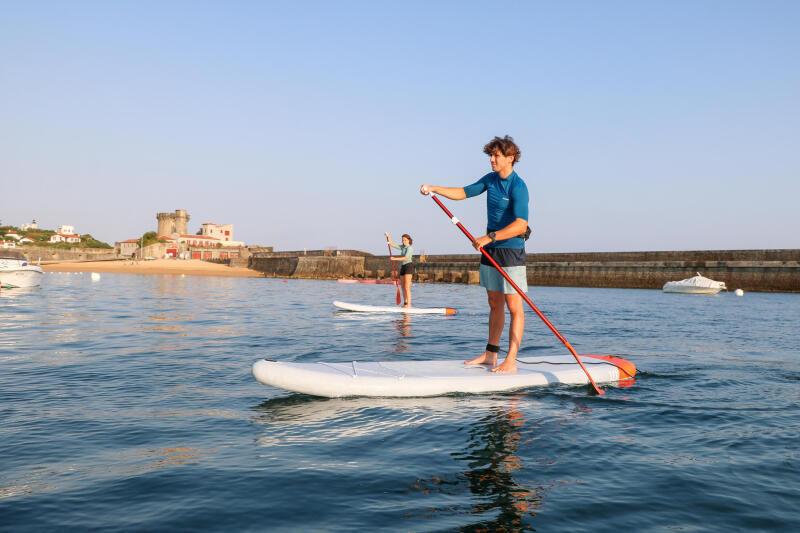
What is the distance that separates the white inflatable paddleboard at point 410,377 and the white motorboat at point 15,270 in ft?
84.1

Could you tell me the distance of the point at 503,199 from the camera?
19.9 feet

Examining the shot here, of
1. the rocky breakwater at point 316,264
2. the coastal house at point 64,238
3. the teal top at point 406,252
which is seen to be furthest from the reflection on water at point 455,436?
the coastal house at point 64,238

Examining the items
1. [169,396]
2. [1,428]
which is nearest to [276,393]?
[169,396]

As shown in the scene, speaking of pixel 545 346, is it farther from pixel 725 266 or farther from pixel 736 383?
pixel 725 266

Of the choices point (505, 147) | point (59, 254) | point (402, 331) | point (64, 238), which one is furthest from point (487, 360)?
point (64, 238)

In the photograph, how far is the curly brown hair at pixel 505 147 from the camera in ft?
19.8

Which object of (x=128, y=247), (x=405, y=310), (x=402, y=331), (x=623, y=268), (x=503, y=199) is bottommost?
(x=402, y=331)

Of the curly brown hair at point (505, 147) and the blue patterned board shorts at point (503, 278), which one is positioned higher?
the curly brown hair at point (505, 147)

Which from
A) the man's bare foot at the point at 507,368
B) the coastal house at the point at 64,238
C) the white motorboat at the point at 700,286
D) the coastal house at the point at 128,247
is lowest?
the man's bare foot at the point at 507,368

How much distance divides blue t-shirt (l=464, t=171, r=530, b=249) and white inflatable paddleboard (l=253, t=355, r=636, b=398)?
1.57 meters

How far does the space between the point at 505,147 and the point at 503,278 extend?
1527 mm

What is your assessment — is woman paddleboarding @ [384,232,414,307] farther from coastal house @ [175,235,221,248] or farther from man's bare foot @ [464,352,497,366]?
coastal house @ [175,235,221,248]

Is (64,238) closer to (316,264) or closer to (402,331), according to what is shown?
(316,264)

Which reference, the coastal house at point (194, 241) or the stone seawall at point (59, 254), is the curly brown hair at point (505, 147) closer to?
the stone seawall at point (59, 254)
